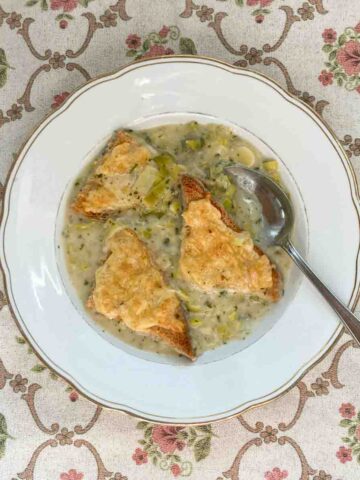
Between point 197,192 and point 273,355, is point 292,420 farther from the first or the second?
point 197,192

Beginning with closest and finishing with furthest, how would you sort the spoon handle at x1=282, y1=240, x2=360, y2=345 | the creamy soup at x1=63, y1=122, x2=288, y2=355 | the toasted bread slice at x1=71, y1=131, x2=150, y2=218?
the spoon handle at x1=282, y1=240, x2=360, y2=345
the toasted bread slice at x1=71, y1=131, x2=150, y2=218
the creamy soup at x1=63, y1=122, x2=288, y2=355

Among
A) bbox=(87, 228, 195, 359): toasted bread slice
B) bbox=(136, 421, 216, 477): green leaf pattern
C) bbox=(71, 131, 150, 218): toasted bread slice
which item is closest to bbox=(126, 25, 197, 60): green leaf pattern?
bbox=(71, 131, 150, 218): toasted bread slice

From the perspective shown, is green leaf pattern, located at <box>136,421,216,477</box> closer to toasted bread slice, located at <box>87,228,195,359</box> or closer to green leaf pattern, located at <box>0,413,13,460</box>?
toasted bread slice, located at <box>87,228,195,359</box>

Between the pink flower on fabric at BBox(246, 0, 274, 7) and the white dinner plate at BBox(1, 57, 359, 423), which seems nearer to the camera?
the white dinner plate at BBox(1, 57, 359, 423)

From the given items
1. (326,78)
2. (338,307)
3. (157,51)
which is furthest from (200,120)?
(338,307)

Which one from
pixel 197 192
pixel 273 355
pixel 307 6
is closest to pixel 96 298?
pixel 197 192

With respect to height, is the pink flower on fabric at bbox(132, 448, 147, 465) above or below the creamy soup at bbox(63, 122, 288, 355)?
below

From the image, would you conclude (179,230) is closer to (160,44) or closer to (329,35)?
(160,44)
